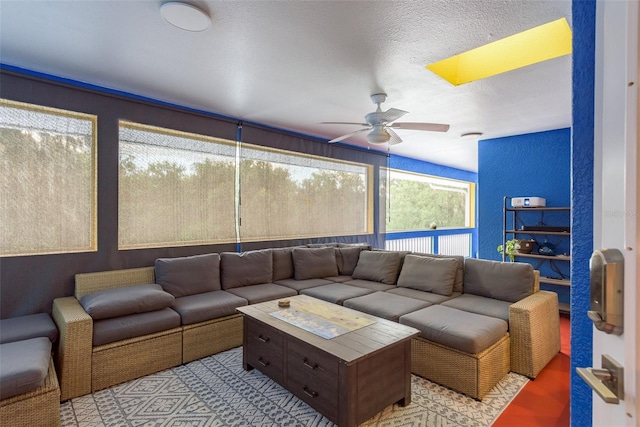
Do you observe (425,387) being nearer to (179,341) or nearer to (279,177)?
(179,341)

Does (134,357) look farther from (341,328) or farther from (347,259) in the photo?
(347,259)

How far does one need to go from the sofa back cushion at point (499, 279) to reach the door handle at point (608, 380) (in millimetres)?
2658

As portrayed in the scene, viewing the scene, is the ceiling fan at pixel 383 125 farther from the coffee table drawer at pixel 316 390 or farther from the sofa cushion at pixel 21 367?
the sofa cushion at pixel 21 367

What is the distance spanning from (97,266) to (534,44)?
4.34 metres

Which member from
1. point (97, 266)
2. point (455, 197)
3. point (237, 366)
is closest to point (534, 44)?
point (237, 366)

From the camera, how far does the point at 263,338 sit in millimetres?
2492

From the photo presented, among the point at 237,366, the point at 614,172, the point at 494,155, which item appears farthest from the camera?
the point at 494,155

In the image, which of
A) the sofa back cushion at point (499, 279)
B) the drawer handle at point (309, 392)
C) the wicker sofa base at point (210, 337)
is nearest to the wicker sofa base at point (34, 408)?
the wicker sofa base at point (210, 337)

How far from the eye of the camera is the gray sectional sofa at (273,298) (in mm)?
2375

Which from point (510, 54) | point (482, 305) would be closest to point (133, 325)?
point (482, 305)

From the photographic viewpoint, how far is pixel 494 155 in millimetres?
5273

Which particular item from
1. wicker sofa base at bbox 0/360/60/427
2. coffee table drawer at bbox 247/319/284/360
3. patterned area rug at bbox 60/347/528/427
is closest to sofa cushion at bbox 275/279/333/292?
coffee table drawer at bbox 247/319/284/360

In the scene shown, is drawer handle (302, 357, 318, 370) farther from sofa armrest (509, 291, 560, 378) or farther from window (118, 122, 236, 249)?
window (118, 122, 236, 249)

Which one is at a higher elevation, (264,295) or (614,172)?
(614,172)
